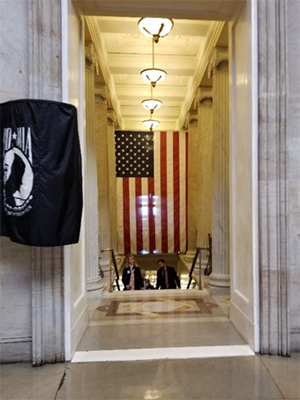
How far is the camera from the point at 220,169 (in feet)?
23.3

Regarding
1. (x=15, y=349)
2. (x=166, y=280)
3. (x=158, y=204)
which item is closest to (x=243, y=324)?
(x=15, y=349)

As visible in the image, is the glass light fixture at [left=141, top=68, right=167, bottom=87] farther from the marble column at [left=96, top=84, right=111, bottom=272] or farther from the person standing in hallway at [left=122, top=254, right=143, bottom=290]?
the person standing in hallway at [left=122, top=254, right=143, bottom=290]

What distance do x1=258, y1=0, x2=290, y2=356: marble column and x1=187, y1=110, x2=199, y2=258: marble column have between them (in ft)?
26.9

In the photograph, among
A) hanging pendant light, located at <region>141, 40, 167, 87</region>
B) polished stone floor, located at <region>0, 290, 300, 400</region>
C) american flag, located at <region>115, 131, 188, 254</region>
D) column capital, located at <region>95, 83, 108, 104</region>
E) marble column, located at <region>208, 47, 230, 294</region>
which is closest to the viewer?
→ polished stone floor, located at <region>0, 290, 300, 400</region>

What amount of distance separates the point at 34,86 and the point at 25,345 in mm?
2999

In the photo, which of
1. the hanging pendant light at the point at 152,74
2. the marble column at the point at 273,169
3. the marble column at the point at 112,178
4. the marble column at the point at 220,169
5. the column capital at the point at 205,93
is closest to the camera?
the marble column at the point at 273,169

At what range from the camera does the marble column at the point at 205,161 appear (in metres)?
Answer: 9.24

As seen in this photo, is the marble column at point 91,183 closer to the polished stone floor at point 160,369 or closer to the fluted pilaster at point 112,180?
the polished stone floor at point 160,369

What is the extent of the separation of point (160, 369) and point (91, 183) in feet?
14.9

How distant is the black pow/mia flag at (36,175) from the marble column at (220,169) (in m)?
4.57

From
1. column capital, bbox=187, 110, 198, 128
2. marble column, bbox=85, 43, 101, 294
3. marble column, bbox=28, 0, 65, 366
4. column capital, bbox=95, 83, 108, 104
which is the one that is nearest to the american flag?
column capital, bbox=187, 110, 198, 128

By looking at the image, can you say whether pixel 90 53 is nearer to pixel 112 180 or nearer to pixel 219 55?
pixel 219 55

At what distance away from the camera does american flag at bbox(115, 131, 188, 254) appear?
40.8 feet

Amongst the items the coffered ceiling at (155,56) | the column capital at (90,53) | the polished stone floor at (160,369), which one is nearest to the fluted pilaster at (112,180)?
the coffered ceiling at (155,56)
